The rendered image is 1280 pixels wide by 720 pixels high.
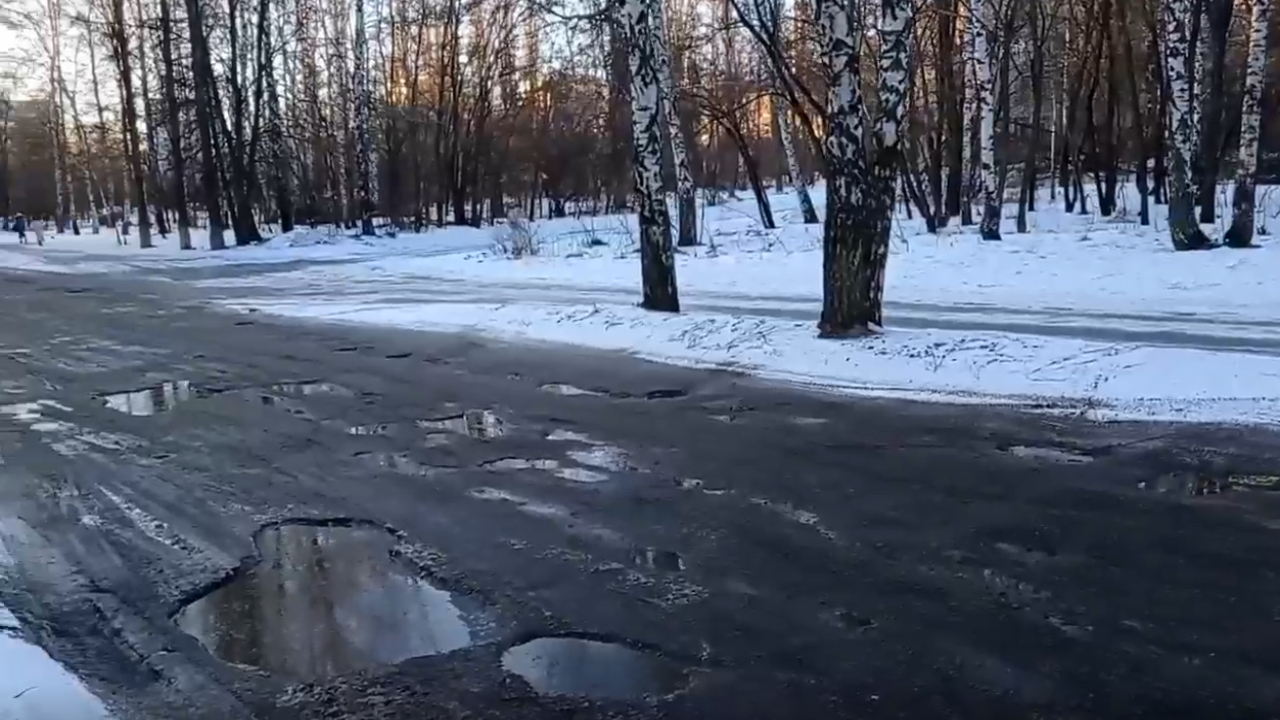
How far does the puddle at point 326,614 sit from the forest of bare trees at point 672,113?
7339 mm

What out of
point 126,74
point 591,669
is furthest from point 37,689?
point 126,74

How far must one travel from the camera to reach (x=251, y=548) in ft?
19.6

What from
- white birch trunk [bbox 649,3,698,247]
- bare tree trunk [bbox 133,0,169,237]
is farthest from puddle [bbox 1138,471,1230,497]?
bare tree trunk [bbox 133,0,169,237]

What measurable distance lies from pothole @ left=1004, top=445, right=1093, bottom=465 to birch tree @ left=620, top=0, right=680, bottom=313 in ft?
25.0

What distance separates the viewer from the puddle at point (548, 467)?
24.1 ft

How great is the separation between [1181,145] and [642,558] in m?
17.1

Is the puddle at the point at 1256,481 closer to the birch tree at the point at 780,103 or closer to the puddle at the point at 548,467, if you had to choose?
the puddle at the point at 548,467

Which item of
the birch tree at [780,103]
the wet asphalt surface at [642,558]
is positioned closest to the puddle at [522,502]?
the wet asphalt surface at [642,558]

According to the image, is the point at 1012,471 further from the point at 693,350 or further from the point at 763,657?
the point at 693,350

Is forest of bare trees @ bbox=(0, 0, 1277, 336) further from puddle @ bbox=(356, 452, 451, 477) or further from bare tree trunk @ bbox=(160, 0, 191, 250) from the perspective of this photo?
puddle @ bbox=(356, 452, 451, 477)

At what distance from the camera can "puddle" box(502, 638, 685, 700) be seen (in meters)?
4.22

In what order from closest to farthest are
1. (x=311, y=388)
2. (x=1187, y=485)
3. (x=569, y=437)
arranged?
(x=1187, y=485)
(x=569, y=437)
(x=311, y=388)

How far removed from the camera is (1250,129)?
62.0 feet

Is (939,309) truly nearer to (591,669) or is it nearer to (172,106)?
(591,669)
